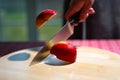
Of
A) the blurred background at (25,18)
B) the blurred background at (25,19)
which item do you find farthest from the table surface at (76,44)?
the blurred background at (25,18)

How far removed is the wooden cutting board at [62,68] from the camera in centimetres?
75

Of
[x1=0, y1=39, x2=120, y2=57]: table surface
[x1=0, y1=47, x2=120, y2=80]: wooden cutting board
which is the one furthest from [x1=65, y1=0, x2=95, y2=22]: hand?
[x1=0, y1=39, x2=120, y2=57]: table surface

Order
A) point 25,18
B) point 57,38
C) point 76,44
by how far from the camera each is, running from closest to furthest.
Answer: point 57,38
point 76,44
point 25,18

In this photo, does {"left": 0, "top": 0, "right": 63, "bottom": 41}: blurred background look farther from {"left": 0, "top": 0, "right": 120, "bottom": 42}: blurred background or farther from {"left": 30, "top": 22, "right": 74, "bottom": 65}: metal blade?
{"left": 30, "top": 22, "right": 74, "bottom": 65}: metal blade

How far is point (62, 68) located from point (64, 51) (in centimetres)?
5

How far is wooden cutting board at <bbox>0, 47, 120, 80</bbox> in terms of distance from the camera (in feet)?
2.44

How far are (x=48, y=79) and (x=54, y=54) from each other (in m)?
0.13

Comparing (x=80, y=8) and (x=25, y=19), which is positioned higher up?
(x=80, y=8)

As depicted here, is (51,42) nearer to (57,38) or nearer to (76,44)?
(57,38)

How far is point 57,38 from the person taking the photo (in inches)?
35.4

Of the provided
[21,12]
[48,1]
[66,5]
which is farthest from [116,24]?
[21,12]

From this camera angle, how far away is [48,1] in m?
2.75

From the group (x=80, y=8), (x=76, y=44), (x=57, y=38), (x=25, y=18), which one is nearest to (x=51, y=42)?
(x=57, y=38)

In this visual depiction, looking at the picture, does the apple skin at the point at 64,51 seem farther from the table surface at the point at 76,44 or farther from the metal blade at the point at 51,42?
the table surface at the point at 76,44
